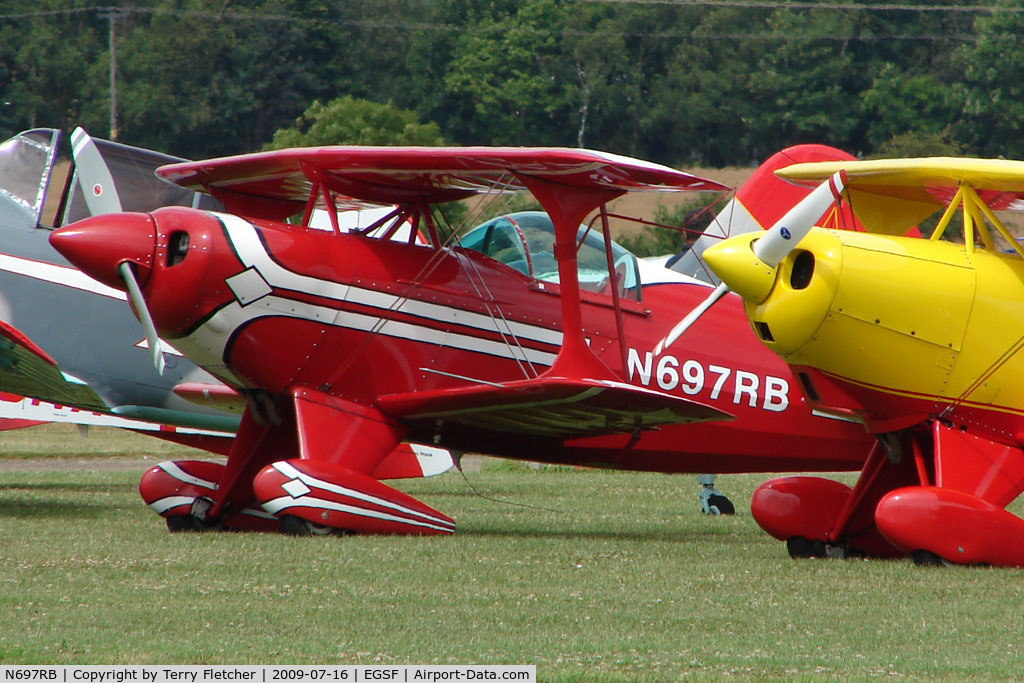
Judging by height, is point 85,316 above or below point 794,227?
below

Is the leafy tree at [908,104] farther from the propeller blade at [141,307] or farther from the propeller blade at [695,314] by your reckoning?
the propeller blade at [141,307]

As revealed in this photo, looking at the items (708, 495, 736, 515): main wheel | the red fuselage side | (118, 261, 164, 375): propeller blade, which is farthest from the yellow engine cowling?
(708, 495, 736, 515): main wheel

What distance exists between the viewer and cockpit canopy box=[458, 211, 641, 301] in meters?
10.3

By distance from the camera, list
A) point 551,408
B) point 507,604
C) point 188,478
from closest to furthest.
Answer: point 507,604 < point 551,408 < point 188,478

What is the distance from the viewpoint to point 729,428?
1049cm

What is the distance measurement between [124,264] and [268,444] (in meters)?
1.78

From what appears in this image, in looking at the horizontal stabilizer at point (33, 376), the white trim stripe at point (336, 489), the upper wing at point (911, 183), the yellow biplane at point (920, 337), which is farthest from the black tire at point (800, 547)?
the horizontal stabilizer at point (33, 376)

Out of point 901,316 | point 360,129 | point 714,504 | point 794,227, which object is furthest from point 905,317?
point 360,129

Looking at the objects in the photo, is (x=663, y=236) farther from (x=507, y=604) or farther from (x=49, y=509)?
(x=507, y=604)

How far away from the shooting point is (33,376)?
10883 mm

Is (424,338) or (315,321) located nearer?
(315,321)

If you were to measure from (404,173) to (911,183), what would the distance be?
10.7ft

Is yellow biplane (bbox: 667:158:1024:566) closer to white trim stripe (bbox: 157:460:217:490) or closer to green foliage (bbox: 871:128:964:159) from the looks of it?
Answer: white trim stripe (bbox: 157:460:217:490)

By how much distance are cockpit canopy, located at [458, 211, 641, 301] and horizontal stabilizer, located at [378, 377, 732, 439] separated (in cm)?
108
